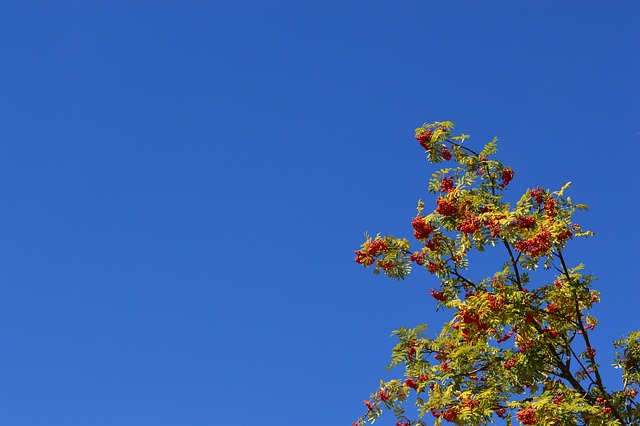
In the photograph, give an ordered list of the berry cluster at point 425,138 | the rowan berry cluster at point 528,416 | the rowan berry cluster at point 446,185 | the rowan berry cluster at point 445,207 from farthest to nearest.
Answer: the berry cluster at point 425,138 → the rowan berry cluster at point 446,185 → the rowan berry cluster at point 445,207 → the rowan berry cluster at point 528,416

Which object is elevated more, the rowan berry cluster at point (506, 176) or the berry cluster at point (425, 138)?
the berry cluster at point (425, 138)

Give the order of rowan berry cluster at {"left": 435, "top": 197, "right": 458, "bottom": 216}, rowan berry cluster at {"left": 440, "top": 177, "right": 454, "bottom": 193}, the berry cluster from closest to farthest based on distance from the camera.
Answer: rowan berry cluster at {"left": 435, "top": 197, "right": 458, "bottom": 216}
rowan berry cluster at {"left": 440, "top": 177, "right": 454, "bottom": 193}
the berry cluster

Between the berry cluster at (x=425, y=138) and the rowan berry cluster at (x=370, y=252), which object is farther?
the berry cluster at (x=425, y=138)

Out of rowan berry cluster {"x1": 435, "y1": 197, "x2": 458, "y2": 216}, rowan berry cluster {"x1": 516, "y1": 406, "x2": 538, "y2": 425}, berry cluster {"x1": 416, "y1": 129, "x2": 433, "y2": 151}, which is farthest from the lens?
berry cluster {"x1": 416, "y1": 129, "x2": 433, "y2": 151}

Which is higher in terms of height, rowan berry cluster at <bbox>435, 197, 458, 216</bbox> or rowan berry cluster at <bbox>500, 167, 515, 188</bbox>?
rowan berry cluster at <bbox>500, 167, 515, 188</bbox>

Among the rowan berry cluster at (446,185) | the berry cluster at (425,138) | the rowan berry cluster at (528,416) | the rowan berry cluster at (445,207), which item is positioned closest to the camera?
the rowan berry cluster at (528,416)

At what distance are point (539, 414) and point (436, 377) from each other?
8.19 feet

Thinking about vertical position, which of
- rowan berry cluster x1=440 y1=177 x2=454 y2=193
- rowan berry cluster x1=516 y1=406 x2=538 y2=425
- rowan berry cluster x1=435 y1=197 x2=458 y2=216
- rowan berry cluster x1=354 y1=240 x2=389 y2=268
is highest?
rowan berry cluster x1=440 y1=177 x2=454 y2=193

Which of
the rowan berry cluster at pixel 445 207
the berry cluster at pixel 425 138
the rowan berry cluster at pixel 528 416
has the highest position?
the berry cluster at pixel 425 138

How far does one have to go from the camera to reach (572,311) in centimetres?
1622

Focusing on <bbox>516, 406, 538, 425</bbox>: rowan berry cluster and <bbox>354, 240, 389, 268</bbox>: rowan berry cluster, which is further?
<bbox>354, 240, 389, 268</bbox>: rowan berry cluster

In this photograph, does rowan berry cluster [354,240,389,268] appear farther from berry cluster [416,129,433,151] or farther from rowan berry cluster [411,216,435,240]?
berry cluster [416,129,433,151]

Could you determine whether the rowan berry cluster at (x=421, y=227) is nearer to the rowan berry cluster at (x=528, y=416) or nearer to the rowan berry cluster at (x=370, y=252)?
the rowan berry cluster at (x=370, y=252)

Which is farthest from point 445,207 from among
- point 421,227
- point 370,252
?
point 370,252
